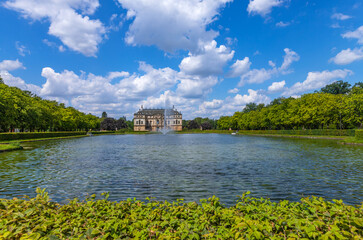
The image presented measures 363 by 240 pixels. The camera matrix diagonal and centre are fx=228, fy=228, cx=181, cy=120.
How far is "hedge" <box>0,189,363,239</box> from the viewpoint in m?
4.40

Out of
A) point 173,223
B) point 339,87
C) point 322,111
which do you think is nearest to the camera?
point 173,223

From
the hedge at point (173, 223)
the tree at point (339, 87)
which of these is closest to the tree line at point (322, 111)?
the tree at point (339, 87)

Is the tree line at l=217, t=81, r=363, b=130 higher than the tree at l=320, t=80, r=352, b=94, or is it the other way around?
the tree at l=320, t=80, r=352, b=94

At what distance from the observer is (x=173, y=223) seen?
16.9 feet

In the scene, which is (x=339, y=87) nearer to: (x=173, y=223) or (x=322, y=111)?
(x=322, y=111)

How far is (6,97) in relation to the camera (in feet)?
166

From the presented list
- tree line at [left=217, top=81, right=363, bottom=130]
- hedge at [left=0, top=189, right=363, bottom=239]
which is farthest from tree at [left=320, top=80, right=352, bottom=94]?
hedge at [left=0, top=189, right=363, bottom=239]

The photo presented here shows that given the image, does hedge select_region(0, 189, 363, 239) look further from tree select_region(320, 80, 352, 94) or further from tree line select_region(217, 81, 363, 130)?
tree select_region(320, 80, 352, 94)

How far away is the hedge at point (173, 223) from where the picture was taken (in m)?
4.40

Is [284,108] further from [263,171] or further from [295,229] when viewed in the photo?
[295,229]

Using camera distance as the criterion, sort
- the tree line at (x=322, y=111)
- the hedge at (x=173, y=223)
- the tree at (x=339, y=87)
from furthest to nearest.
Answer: the tree at (x=339, y=87)
the tree line at (x=322, y=111)
the hedge at (x=173, y=223)

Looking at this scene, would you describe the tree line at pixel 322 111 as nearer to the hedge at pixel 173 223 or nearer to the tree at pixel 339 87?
the tree at pixel 339 87

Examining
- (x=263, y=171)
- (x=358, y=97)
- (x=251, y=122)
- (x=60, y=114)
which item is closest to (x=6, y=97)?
(x=60, y=114)

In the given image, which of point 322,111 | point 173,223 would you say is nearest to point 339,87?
point 322,111
